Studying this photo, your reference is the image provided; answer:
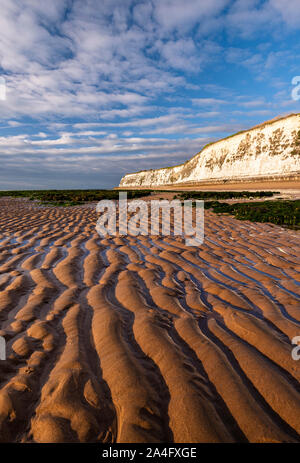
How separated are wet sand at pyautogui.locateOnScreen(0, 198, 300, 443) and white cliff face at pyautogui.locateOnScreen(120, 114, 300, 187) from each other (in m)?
39.6

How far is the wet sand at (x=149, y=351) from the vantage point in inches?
70.1

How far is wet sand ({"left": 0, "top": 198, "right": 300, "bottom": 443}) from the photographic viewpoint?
1781 millimetres

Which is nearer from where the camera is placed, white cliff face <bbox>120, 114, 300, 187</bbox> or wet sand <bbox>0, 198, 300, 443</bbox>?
wet sand <bbox>0, 198, 300, 443</bbox>

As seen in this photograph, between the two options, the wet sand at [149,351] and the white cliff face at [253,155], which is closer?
the wet sand at [149,351]

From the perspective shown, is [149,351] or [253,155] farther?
[253,155]

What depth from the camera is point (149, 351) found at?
2559 mm

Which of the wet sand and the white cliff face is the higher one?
the white cliff face

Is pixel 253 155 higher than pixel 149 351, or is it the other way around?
pixel 253 155

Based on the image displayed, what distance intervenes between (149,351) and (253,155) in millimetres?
50514

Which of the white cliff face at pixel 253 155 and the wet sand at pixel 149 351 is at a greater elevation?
the white cliff face at pixel 253 155

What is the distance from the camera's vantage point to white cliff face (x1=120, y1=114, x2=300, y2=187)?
39.7 meters

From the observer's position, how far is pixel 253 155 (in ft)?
152

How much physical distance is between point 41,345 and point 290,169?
148 feet

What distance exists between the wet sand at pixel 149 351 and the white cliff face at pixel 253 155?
39.6 metres
